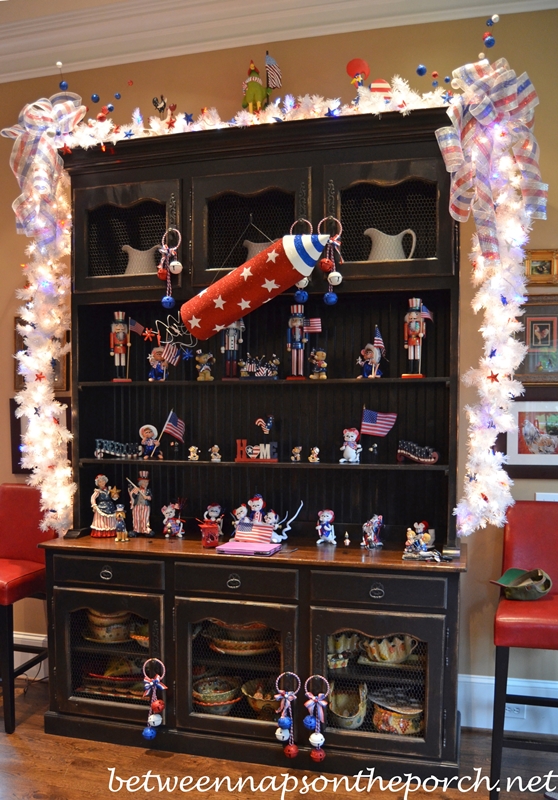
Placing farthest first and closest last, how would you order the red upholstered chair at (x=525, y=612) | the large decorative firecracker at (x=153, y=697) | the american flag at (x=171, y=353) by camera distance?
1. the american flag at (x=171, y=353)
2. the large decorative firecracker at (x=153, y=697)
3. the red upholstered chair at (x=525, y=612)

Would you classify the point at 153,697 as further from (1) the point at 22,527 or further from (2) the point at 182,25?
(2) the point at 182,25

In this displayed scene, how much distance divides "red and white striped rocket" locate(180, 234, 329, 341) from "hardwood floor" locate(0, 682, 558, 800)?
173 cm

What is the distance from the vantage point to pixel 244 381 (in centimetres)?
272

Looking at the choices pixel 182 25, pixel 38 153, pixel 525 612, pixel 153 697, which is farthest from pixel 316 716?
pixel 182 25

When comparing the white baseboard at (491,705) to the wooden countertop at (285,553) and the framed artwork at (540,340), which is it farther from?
the framed artwork at (540,340)

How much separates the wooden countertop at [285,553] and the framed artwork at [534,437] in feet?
1.51

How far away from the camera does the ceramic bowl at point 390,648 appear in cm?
242

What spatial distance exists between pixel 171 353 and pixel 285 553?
104cm

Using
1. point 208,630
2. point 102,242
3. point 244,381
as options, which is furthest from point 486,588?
point 102,242

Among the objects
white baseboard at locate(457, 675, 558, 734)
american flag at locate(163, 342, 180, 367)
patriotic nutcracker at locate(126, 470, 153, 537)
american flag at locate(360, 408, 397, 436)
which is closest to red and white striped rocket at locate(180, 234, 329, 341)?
american flag at locate(163, 342, 180, 367)

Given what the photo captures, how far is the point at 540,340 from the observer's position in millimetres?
2781

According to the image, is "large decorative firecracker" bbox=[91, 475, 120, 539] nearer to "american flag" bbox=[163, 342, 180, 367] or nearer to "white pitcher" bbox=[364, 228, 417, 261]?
"american flag" bbox=[163, 342, 180, 367]

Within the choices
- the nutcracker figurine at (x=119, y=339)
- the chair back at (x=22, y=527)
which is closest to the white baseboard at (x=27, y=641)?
the chair back at (x=22, y=527)

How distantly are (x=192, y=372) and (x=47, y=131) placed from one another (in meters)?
1.25
